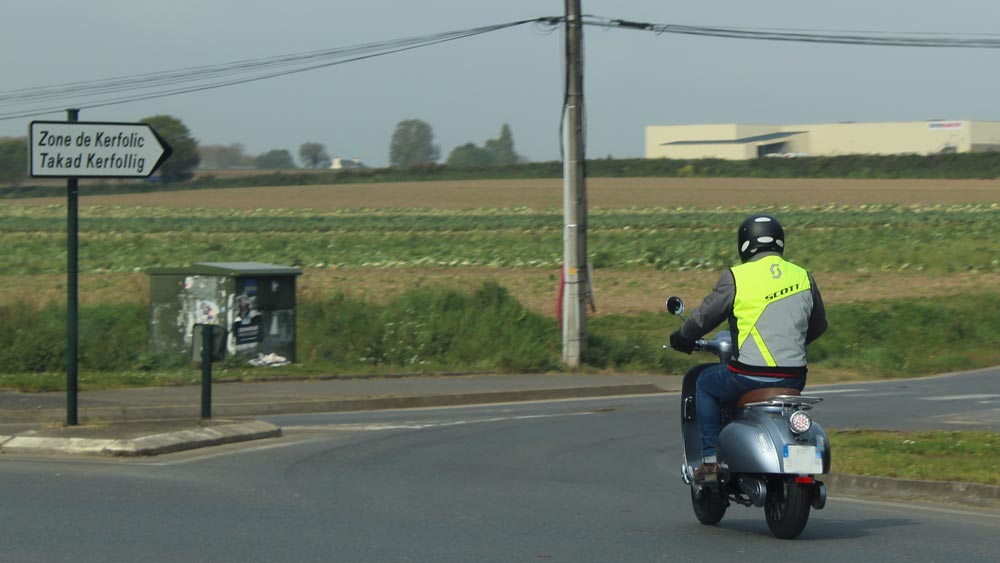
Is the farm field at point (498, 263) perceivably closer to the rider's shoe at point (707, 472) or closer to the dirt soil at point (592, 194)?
the dirt soil at point (592, 194)

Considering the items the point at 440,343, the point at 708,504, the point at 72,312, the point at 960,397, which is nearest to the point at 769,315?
the point at 708,504

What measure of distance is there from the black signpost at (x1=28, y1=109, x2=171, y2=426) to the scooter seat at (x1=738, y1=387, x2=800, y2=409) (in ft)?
22.2

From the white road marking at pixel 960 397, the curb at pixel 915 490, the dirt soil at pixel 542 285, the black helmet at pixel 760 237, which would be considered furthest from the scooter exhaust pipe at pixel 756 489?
the dirt soil at pixel 542 285

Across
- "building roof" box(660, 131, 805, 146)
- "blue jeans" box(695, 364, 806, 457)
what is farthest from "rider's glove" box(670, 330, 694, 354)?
"building roof" box(660, 131, 805, 146)

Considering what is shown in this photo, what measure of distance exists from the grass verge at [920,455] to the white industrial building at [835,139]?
124 metres

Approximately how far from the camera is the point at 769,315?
7773 mm

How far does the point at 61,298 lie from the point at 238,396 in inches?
762

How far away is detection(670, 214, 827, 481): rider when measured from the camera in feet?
25.5

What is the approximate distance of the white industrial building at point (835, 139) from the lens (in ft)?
453

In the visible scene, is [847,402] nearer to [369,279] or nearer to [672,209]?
[369,279]

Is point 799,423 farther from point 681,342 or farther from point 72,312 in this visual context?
point 72,312

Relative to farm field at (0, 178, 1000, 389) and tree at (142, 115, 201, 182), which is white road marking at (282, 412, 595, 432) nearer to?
farm field at (0, 178, 1000, 389)

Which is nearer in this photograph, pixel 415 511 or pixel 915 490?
pixel 415 511

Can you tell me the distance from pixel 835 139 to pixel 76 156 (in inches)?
5263
